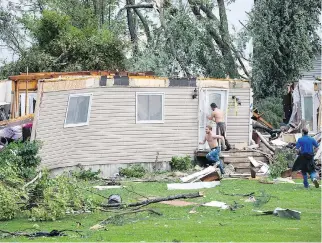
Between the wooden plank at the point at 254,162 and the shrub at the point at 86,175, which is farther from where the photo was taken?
the wooden plank at the point at 254,162

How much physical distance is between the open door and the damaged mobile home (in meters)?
0.03

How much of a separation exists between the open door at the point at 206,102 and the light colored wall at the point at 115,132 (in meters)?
0.20

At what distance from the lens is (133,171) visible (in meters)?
27.0

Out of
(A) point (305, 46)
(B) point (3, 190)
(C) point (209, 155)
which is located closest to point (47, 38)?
(A) point (305, 46)

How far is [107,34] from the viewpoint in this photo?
135 feet

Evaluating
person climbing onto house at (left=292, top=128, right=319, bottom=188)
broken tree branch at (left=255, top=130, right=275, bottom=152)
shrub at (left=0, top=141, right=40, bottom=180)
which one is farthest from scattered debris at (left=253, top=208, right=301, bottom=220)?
broken tree branch at (left=255, top=130, right=275, bottom=152)

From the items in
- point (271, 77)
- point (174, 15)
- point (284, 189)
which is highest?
point (174, 15)

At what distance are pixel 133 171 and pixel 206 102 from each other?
4033 mm

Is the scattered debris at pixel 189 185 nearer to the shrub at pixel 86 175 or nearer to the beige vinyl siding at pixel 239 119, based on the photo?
the shrub at pixel 86 175

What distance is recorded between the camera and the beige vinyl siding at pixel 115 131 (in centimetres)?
2661

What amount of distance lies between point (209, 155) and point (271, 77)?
50.6 ft

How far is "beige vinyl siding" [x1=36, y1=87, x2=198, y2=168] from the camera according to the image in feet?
87.3

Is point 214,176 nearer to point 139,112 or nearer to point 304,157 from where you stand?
point 304,157

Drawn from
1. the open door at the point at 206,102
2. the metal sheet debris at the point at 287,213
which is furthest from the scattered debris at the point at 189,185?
the open door at the point at 206,102
